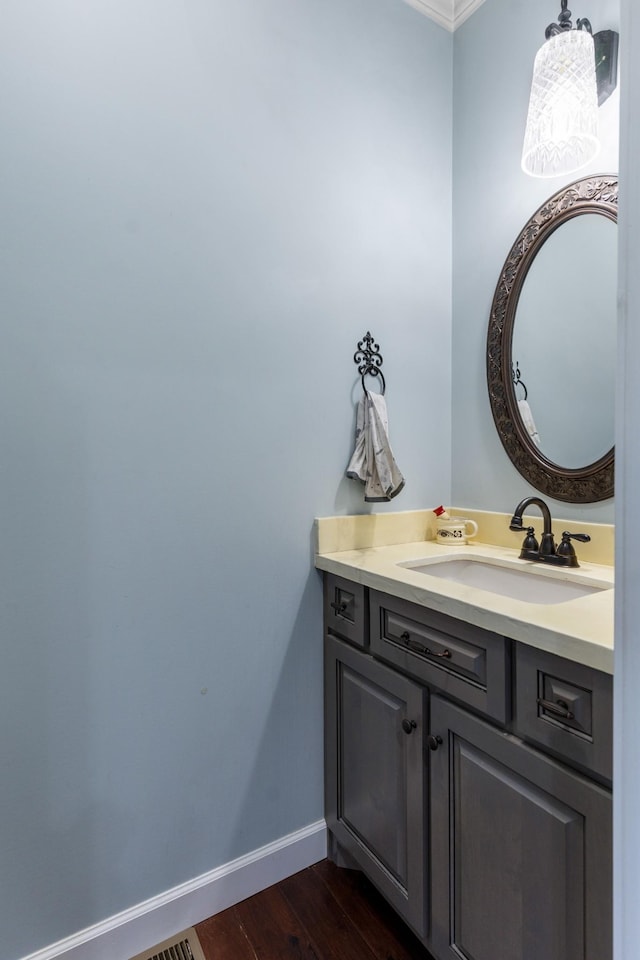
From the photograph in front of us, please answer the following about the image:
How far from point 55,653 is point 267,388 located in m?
0.85

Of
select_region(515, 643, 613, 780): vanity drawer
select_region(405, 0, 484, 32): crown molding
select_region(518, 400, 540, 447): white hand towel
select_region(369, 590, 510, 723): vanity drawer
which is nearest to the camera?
select_region(515, 643, 613, 780): vanity drawer

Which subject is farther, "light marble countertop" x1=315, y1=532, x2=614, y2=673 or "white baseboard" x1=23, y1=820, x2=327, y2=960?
"white baseboard" x1=23, y1=820, x2=327, y2=960

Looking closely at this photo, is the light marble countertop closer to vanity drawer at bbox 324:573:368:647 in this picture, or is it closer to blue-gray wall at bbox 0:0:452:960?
vanity drawer at bbox 324:573:368:647

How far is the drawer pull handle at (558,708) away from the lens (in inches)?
32.0

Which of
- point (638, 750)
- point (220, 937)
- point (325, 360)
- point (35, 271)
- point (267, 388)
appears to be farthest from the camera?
point (325, 360)

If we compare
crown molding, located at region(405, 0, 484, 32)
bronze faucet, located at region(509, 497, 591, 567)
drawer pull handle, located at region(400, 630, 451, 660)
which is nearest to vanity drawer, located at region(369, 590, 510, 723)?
drawer pull handle, located at region(400, 630, 451, 660)

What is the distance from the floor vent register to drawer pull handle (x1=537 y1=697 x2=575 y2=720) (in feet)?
3.58

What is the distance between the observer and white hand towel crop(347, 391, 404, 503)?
153 centimetres

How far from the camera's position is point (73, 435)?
115 centimetres

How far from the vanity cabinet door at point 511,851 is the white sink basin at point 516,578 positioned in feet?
1.50

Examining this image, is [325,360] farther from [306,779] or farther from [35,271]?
[306,779]

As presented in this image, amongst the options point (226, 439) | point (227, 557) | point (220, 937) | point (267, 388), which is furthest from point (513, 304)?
point (220, 937)

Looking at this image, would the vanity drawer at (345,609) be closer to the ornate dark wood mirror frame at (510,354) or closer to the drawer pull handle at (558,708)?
the drawer pull handle at (558,708)

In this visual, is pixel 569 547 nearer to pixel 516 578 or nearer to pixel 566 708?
pixel 516 578
